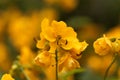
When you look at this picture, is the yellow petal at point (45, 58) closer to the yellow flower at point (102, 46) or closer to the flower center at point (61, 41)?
the flower center at point (61, 41)

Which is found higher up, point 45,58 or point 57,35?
point 57,35

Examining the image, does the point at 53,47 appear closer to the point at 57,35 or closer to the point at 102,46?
the point at 57,35

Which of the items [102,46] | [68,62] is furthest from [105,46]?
[68,62]

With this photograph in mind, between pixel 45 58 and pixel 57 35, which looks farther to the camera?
pixel 57 35

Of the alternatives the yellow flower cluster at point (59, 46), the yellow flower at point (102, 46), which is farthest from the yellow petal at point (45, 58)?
the yellow flower at point (102, 46)

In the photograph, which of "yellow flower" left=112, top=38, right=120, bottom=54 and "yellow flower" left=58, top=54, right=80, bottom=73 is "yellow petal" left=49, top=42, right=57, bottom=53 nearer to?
"yellow flower" left=58, top=54, right=80, bottom=73

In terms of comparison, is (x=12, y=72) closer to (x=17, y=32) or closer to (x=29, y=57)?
(x=29, y=57)

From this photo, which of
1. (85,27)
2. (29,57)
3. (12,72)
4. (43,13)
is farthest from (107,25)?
(12,72)

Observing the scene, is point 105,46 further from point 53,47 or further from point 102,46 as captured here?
point 53,47
